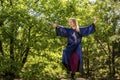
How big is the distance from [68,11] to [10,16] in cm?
344

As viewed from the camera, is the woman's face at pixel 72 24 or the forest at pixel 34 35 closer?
the woman's face at pixel 72 24

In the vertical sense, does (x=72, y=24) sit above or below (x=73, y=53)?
above

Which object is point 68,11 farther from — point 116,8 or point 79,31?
point 116,8

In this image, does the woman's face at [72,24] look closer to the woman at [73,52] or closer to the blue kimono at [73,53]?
the woman at [73,52]

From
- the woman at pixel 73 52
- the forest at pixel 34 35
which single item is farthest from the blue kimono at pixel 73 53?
the forest at pixel 34 35

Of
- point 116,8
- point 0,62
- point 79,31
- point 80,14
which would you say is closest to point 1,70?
point 0,62

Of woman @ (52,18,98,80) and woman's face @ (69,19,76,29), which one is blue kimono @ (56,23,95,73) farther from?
woman's face @ (69,19,76,29)

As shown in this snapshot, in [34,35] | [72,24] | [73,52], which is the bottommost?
[34,35]

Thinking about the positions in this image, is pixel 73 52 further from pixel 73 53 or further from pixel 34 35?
pixel 34 35

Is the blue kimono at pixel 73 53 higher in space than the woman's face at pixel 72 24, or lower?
lower

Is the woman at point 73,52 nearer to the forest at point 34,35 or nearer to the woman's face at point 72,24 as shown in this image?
the woman's face at point 72,24

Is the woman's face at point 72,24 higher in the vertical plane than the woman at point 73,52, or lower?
higher

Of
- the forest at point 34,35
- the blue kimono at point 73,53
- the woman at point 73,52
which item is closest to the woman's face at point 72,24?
the woman at point 73,52

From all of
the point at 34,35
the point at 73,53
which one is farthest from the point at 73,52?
the point at 34,35
